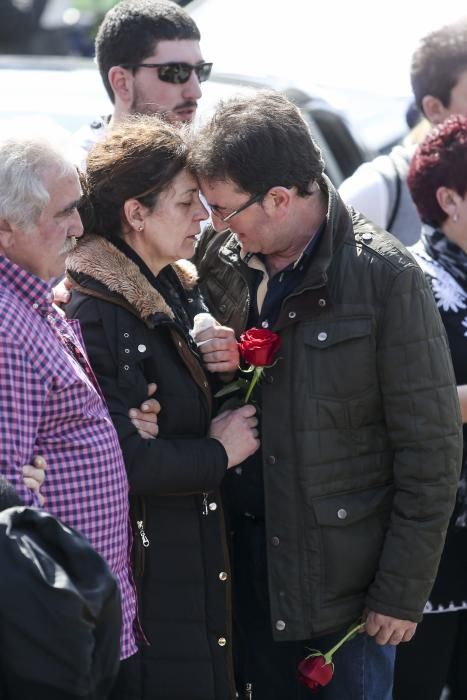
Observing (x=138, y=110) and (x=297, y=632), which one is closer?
(x=297, y=632)

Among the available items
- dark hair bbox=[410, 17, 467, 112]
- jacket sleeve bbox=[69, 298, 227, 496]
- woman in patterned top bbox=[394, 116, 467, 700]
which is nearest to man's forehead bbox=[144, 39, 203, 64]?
dark hair bbox=[410, 17, 467, 112]

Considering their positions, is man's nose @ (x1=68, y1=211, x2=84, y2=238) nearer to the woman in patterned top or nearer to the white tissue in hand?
the white tissue in hand

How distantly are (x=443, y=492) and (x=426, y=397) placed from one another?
0.86 feet

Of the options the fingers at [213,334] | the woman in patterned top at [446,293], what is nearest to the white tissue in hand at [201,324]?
the fingers at [213,334]

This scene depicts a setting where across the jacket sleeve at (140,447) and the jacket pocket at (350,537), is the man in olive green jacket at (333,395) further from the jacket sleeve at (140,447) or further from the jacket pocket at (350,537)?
the jacket sleeve at (140,447)

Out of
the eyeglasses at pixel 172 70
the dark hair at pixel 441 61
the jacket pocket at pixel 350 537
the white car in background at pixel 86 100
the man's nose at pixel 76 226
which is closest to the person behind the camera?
the man's nose at pixel 76 226

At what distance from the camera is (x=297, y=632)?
3.19 meters

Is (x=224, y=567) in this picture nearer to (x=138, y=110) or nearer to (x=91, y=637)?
(x=91, y=637)

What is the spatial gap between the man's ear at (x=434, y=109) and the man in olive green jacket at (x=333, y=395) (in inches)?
62.5

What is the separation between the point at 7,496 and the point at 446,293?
70.2 inches

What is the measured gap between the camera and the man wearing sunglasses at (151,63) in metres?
4.53

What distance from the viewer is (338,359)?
312 centimetres

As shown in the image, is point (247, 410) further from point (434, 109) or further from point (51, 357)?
point (434, 109)

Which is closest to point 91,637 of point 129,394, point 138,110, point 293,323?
point 129,394
